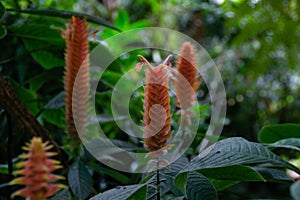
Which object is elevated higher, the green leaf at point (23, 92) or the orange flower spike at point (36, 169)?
the green leaf at point (23, 92)

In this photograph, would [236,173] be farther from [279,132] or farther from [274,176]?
[279,132]

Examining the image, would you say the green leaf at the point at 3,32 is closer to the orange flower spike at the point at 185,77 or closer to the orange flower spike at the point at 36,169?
the orange flower spike at the point at 185,77

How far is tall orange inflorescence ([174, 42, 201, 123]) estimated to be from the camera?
828 millimetres

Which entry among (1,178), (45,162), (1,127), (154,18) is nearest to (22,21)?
(1,127)

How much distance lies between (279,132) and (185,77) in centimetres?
20

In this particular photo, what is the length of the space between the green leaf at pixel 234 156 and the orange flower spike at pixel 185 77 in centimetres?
29

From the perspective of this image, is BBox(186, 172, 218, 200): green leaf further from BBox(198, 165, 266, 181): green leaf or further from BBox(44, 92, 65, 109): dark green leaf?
BBox(44, 92, 65, 109): dark green leaf

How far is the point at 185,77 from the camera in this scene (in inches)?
32.4

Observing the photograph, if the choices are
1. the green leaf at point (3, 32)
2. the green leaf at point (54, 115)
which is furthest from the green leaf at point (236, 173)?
the green leaf at point (54, 115)

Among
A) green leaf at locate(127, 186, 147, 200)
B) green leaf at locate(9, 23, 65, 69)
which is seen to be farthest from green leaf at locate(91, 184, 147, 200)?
green leaf at locate(9, 23, 65, 69)

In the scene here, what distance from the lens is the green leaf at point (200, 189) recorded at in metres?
0.53

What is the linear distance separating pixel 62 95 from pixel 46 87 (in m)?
0.30

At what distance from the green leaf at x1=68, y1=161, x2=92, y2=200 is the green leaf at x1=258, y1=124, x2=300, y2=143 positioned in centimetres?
34

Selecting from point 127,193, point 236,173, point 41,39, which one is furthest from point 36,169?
point 41,39
